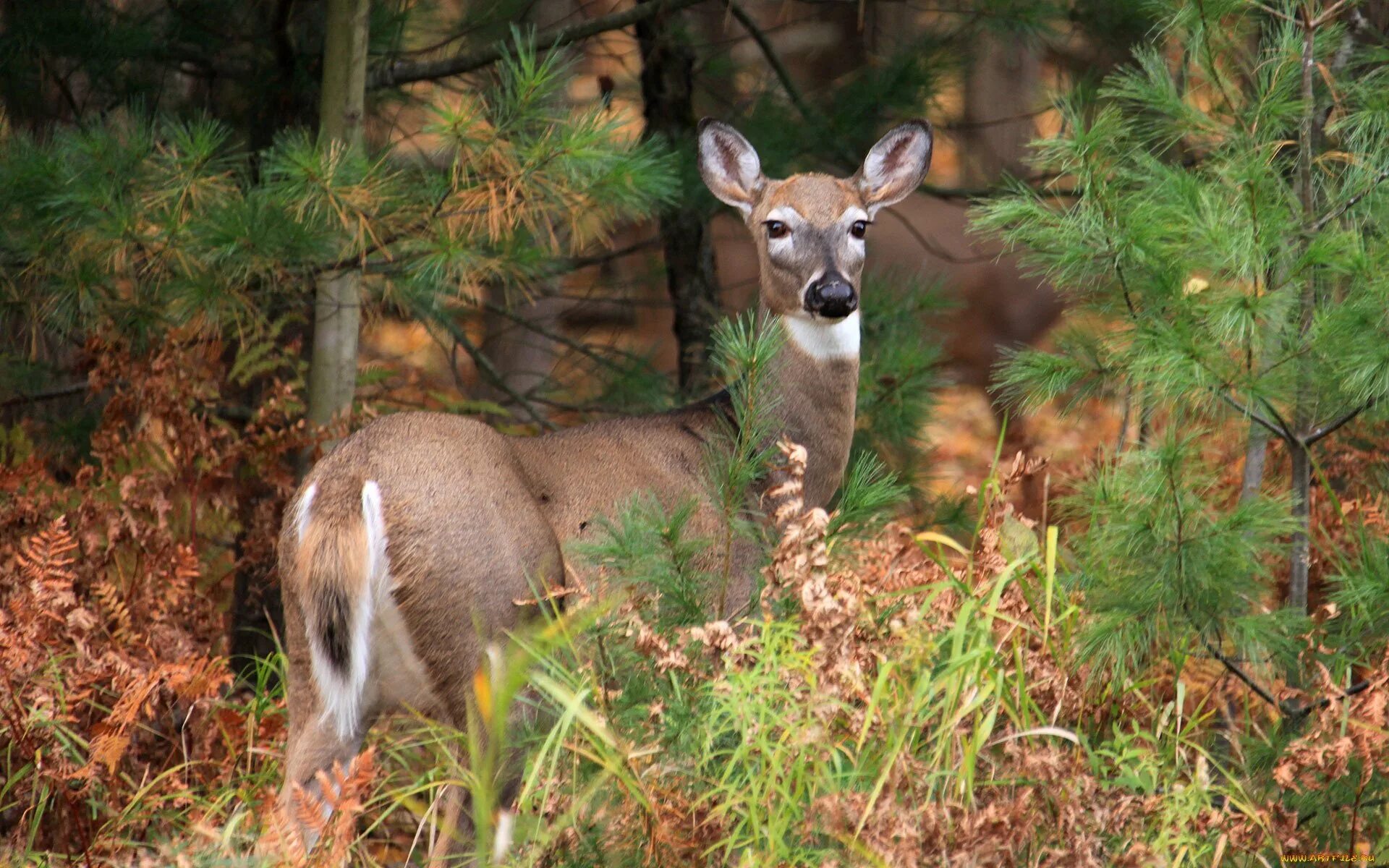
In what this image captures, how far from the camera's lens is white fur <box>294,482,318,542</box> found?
13.2 feet

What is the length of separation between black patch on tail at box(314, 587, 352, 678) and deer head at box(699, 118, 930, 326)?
6.02ft

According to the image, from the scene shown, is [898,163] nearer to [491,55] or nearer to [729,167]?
[729,167]

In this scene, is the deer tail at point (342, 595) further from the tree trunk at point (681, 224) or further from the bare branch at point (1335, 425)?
the tree trunk at point (681, 224)

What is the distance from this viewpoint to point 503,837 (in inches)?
139

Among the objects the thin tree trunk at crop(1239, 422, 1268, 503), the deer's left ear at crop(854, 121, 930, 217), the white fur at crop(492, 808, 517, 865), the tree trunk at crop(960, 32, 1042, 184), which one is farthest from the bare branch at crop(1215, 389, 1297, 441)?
the tree trunk at crop(960, 32, 1042, 184)

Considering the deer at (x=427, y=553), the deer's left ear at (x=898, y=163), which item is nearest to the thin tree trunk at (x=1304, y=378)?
the deer at (x=427, y=553)

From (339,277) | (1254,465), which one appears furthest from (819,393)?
(339,277)

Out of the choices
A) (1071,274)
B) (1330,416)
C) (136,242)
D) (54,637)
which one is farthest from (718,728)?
(136,242)

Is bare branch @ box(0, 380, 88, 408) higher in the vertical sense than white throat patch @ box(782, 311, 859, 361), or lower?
lower

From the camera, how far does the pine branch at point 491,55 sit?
5.78 metres

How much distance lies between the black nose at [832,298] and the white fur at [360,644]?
1.62 meters

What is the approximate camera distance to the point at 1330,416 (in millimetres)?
3836

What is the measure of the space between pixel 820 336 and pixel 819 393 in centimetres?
19

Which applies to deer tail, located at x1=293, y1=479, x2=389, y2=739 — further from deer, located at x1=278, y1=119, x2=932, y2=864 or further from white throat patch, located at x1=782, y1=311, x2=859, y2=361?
white throat patch, located at x1=782, y1=311, x2=859, y2=361
